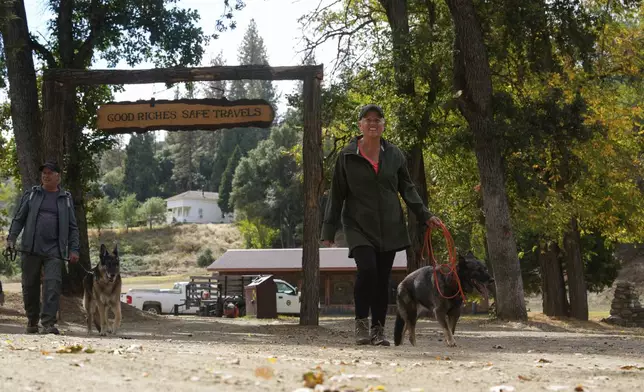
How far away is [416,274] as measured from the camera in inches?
432

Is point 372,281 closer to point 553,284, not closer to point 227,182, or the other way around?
point 553,284

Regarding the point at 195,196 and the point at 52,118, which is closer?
the point at 52,118

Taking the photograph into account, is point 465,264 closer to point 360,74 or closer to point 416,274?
point 416,274

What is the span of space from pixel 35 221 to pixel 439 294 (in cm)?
545

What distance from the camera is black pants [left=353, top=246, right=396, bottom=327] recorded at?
31.1 ft

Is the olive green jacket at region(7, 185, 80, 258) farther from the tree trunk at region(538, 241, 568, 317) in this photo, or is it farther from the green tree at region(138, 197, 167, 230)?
the green tree at region(138, 197, 167, 230)

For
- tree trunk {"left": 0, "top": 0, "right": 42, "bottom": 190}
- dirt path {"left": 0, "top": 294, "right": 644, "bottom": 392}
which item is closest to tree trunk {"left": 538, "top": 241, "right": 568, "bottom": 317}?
tree trunk {"left": 0, "top": 0, "right": 42, "bottom": 190}

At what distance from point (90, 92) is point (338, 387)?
19.4 m

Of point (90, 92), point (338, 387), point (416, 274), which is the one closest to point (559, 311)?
point (90, 92)

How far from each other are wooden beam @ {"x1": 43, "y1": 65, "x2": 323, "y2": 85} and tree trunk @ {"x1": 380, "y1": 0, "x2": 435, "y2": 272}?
895 centimetres

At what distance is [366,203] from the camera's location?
9555mm

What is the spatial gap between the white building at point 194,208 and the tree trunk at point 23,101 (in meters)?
108

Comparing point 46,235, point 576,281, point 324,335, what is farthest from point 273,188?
point 46,235

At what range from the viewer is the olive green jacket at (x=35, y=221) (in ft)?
40.1
